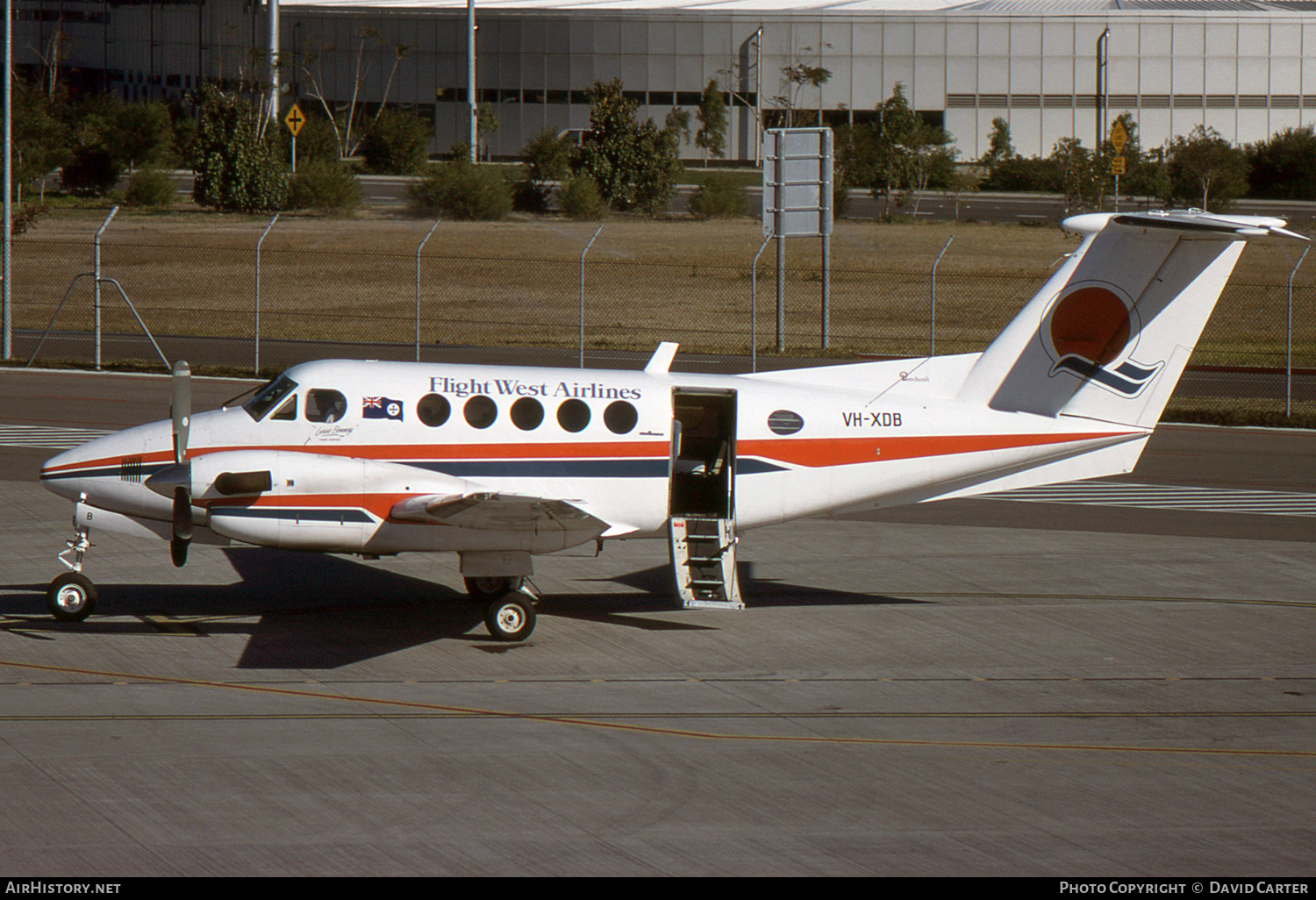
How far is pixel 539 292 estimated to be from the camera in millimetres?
48438

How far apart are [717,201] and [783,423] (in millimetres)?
56181

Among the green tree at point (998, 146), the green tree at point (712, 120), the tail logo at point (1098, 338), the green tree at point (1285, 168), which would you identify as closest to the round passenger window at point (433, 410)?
the tail logo at point (1098, 338)

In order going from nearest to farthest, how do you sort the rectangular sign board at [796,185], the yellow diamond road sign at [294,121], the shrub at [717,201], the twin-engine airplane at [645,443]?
the twin-engine airplane at [645,443] < the rectangular sign board at [796,185] < the shrub at [717,201] < the yellow diamond road sign at [294,121]

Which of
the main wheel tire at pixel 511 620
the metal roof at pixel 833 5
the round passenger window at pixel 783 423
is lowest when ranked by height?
the main wheel tire at pixel 511 620

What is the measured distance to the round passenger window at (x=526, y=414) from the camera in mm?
14281

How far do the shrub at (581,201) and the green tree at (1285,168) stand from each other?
4233 centimetres

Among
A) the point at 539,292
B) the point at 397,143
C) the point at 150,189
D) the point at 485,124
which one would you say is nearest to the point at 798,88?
the point at 485,124

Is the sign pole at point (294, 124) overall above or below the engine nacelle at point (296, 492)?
above

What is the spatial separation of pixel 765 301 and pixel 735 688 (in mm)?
34429

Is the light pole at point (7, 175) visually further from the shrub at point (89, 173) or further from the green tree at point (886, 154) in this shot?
the green tree at point (886, 154)

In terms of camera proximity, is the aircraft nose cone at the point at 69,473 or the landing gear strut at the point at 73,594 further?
the landing gear strut at the point at 73,594

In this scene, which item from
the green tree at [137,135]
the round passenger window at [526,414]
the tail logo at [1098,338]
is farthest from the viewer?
the green tree at [137,135]

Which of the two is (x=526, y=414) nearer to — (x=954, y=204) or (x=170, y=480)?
(x=170, y=480)

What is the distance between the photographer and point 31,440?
2494 centimetres
